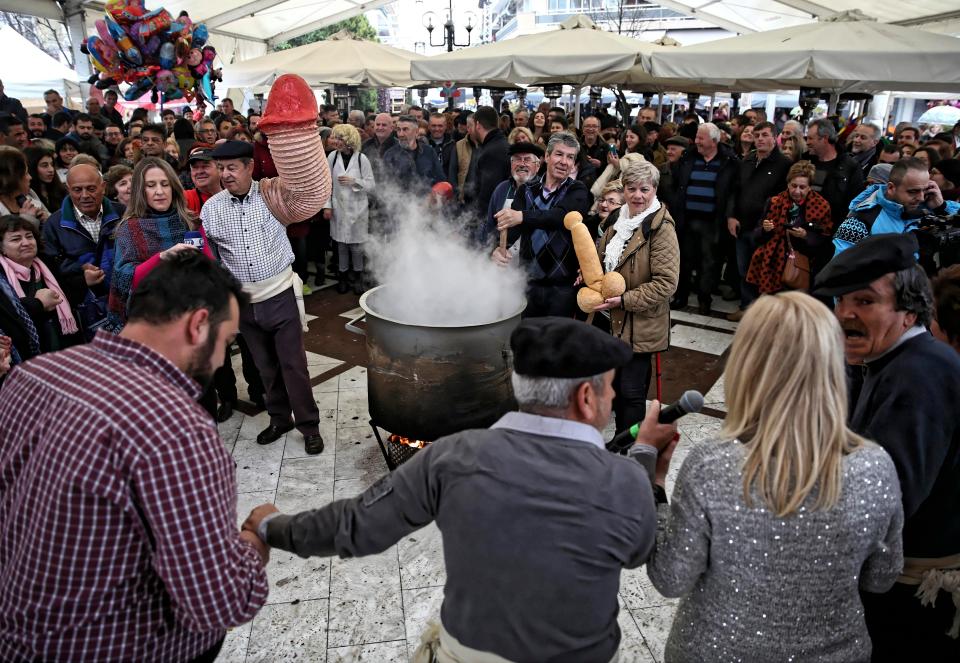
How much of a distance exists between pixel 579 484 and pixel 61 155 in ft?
22.8

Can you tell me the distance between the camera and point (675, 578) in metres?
1.54

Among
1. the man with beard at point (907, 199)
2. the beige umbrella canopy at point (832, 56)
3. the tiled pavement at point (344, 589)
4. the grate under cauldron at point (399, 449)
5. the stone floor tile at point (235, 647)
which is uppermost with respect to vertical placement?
the beige umbrella canopy at point (832, 56)

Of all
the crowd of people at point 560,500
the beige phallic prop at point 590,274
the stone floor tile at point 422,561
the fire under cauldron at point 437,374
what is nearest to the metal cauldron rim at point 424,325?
the fire under cauldron at point 437,374

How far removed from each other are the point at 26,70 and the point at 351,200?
987 centimetres

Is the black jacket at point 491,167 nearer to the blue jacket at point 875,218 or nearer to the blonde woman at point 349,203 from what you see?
the blonde woman at point 349,203

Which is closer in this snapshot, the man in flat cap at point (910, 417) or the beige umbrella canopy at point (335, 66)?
the man in flat cap at point (910, 417)

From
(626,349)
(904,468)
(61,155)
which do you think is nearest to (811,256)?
(904,468)

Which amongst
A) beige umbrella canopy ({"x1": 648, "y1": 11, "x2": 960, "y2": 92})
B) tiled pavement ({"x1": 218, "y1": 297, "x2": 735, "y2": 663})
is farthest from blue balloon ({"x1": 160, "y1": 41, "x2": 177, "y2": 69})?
beige umbrella canopy ({"x1": 648, "y1": 11, "x2": 960, "y2": 92})

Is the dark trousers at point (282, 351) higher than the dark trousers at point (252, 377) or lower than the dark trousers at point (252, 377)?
higher

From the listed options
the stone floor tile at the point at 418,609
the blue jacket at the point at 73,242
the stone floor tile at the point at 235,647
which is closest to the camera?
the stone floor tile at the point at 235,647

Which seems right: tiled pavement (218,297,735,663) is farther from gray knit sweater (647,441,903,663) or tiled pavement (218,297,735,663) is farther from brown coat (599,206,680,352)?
gray knit sweater (647,441,903,663)

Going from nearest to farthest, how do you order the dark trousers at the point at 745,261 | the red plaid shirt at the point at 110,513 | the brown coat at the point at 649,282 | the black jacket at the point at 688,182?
the red plaid shirt at the point at 110,513 < the brown coat at the point at 649,282 < the black jacket at the point at 688,182 < the dark trousers at the point at 745,261

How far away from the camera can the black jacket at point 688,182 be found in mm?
6535

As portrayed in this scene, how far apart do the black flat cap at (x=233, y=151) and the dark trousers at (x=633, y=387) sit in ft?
8.28
